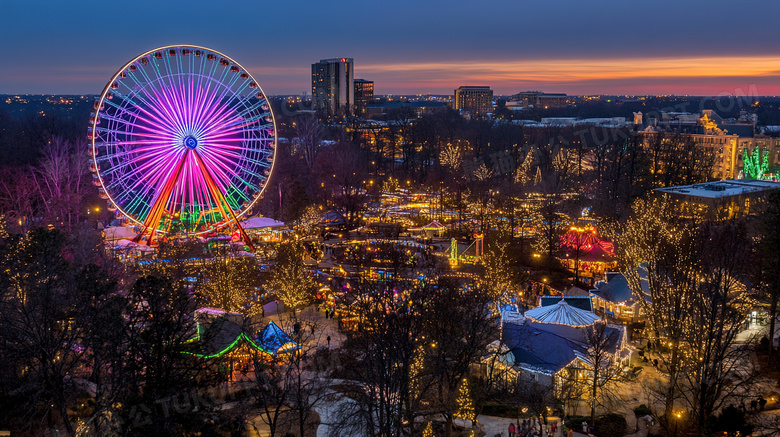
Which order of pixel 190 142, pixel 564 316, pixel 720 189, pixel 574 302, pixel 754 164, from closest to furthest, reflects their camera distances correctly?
pixel 564 316 < pixel 574 302 < pixel 190 142 < pixel 720 189 < pixel 754 164

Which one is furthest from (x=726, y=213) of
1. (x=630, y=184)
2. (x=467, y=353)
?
(x=467, y=353)

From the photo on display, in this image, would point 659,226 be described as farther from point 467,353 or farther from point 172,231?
point 172,231

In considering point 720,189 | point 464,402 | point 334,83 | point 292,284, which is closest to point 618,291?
point 464,402

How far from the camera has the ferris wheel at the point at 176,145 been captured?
26297 millimetres

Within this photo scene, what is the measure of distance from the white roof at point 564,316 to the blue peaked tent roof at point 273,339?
8130 mm

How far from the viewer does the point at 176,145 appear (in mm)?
27953

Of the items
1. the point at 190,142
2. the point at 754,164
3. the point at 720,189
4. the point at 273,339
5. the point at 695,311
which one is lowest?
the point at 273,339

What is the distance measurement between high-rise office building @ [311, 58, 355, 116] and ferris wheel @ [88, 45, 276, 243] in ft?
325

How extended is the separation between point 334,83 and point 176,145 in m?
111

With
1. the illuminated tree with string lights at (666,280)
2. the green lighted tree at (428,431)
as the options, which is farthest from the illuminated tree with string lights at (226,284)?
the illuminated tree with string lights at (666,280)

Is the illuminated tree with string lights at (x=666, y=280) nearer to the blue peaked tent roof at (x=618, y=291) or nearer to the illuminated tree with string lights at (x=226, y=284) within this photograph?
the blue peaked tent roof at (x=618, y=291)

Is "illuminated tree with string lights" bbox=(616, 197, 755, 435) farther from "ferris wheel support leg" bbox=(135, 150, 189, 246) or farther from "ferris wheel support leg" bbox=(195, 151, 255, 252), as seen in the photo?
"ferris wheel support leg" bbox=(135, 150, 189, 246)

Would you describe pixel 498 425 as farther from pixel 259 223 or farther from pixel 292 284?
pixel 259 223

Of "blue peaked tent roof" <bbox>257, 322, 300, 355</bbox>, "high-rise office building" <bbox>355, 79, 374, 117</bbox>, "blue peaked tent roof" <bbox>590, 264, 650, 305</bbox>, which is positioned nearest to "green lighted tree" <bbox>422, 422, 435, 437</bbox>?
"blue peaked tent roof" <bbox>257, 322, 300, 355</bbox>
